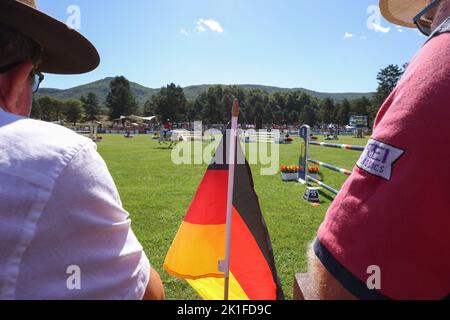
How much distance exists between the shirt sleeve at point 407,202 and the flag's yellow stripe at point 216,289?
7.61 feet

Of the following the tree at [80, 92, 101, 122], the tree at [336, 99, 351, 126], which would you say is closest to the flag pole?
the tree at [80, 92, 101, 122]

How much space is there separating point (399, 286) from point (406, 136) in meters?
0.36

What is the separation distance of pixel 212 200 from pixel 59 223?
2.30m

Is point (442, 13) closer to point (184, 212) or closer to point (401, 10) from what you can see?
point (401, 10)

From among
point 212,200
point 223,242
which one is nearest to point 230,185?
point 212,200

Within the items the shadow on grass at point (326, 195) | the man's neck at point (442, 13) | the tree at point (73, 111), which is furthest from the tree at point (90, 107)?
the man's neck at point (442, 13)

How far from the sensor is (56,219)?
2.87 feet

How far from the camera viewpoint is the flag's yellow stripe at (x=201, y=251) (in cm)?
312

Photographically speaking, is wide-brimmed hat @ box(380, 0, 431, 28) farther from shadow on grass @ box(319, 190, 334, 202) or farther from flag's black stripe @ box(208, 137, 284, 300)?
shadow on grass @ box(319, 190, 334, 202)

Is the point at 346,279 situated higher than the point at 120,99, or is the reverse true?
the point at 120,99

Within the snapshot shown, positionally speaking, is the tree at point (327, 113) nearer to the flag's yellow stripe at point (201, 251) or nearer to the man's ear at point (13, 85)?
the flag's yellow stripe at point (201, 251)
